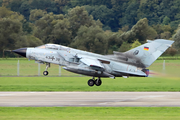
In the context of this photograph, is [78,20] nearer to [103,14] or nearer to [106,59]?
[106,59]

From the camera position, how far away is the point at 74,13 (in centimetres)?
7088

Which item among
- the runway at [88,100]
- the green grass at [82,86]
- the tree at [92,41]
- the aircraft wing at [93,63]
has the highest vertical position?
the tree at [92,41]

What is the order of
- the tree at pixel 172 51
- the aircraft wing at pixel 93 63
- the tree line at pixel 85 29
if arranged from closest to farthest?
the aircraft wing at pixel 93 63 < the tree at pixel 172 51 < the tree line at pixel 85 29

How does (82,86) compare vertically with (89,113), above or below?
above

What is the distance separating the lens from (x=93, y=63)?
1108 inches

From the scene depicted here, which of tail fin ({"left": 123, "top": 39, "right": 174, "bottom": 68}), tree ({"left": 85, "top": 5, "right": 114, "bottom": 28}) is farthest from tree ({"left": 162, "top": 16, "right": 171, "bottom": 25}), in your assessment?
tail fin ({"left": 123, "top": 39, "right": 174, "bottom": 68})

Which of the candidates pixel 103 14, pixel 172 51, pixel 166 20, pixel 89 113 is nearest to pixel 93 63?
pixel 89 113

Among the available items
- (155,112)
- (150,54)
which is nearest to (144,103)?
(155,112)

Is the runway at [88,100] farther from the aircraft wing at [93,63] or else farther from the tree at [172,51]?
the tree at [172,51]

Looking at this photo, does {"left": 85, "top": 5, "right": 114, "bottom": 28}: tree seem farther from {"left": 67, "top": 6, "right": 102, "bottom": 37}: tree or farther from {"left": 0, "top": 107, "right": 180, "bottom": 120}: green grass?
{"left": 0, "top": 107, "right": 180, "bottom": 120}: green grass

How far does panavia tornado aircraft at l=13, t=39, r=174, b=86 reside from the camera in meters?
28.6

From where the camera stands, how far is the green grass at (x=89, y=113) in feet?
56.3

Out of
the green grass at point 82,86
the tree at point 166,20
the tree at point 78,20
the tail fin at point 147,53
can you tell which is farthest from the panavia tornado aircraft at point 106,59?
the tree at point 166,20

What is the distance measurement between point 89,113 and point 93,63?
33.2 ft
